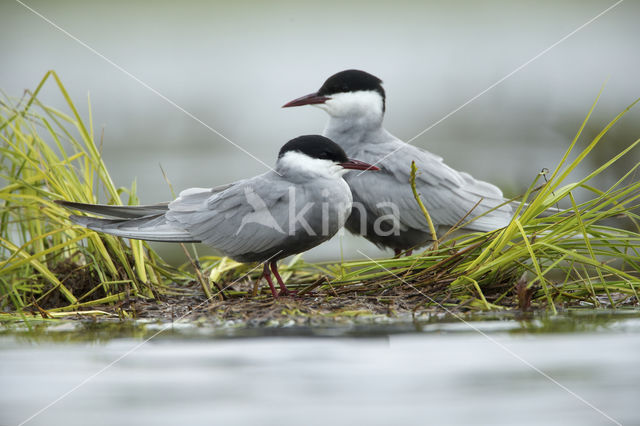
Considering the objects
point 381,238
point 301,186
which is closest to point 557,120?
point 381,238

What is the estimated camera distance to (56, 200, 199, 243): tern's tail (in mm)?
2816

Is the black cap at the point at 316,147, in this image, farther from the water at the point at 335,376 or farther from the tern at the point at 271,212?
the water at the point at 335,376

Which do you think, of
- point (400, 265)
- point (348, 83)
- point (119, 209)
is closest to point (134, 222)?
point (119, 209)

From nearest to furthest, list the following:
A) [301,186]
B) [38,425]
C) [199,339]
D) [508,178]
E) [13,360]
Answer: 1. [38,425]
2. [13,360]
3. [199,339]
4. [301,186]
5. [508,178]

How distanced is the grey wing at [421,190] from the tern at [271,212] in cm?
56

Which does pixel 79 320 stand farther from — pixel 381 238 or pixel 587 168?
pixel 587 168

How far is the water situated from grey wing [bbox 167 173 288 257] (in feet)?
3.06

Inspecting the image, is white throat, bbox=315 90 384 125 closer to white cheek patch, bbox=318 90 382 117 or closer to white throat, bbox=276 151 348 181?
white cheek patch, bbox=318 90 382 117

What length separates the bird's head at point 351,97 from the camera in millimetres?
4062

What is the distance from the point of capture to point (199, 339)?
2.04 metres

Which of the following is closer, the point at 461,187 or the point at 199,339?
the point at 199,339

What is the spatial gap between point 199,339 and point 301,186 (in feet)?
3.85

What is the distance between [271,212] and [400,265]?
60 centimetres

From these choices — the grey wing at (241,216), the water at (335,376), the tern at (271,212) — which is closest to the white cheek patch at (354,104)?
the tern at (271,212)
